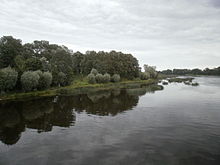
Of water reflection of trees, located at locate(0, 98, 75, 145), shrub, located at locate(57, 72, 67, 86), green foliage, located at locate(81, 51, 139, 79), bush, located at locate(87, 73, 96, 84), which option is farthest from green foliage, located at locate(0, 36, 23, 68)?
green foliage, located at locate(81, 51, 139, 79)

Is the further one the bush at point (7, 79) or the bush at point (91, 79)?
the bush at point (91, 79)

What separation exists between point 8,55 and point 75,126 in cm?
6508

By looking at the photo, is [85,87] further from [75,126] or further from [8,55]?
[75,126]

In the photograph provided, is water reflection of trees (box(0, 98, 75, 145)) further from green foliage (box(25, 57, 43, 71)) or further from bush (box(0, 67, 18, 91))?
green foliage (box(25, 57, 43, 71))

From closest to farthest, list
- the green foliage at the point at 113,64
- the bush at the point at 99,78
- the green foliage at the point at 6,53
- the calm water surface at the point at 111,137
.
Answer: the calm water surface at the point at 111,137
the green foliage at the point at 6,53
the bush at the point at 99,78
the green foliage at the point at 113,64

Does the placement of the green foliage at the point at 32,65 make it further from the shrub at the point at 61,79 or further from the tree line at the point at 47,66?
the shrub at the point at 61,79

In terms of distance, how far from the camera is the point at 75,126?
34.8 metres

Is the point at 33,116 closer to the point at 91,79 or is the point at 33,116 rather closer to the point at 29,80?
the point at 29,80

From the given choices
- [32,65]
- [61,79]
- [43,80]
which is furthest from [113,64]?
[43,80]

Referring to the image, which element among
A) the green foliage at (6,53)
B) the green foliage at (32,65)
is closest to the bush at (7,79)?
the green foliage at (32,65)

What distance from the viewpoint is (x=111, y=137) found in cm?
2877

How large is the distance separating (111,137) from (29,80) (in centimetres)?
4492

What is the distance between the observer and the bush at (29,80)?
63.9m

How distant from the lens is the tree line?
64750 mm
